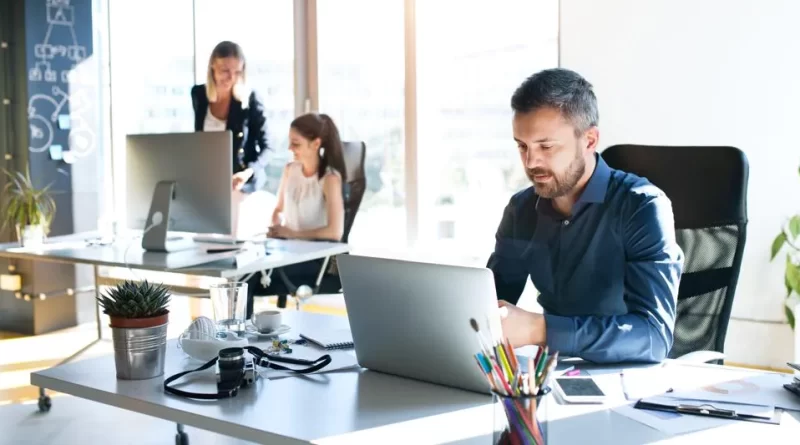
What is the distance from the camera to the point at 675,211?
6.86 feet

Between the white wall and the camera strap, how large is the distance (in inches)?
110

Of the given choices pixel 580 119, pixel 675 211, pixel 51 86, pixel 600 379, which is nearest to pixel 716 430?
pixel 600 379

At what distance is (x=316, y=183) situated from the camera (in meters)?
3.91

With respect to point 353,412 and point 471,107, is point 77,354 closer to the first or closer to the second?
point 471,107

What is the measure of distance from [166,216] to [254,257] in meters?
Answer: 0.42

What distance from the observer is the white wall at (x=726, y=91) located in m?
3.65

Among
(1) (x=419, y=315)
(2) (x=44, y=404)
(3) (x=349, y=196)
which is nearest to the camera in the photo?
(1) (x=419, y=315)

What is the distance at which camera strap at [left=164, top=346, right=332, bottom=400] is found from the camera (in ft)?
4.64

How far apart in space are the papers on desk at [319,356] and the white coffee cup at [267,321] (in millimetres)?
142

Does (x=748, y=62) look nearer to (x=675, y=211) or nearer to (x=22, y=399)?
(x=675, y=211)

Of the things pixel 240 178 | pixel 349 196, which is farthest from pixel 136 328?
pixel 240 178

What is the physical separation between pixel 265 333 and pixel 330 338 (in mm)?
156

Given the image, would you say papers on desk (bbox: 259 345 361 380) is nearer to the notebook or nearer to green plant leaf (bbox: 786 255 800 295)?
the notebook

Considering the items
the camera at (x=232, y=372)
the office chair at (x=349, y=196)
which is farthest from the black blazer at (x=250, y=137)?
the camera at (x=232, y=372)
